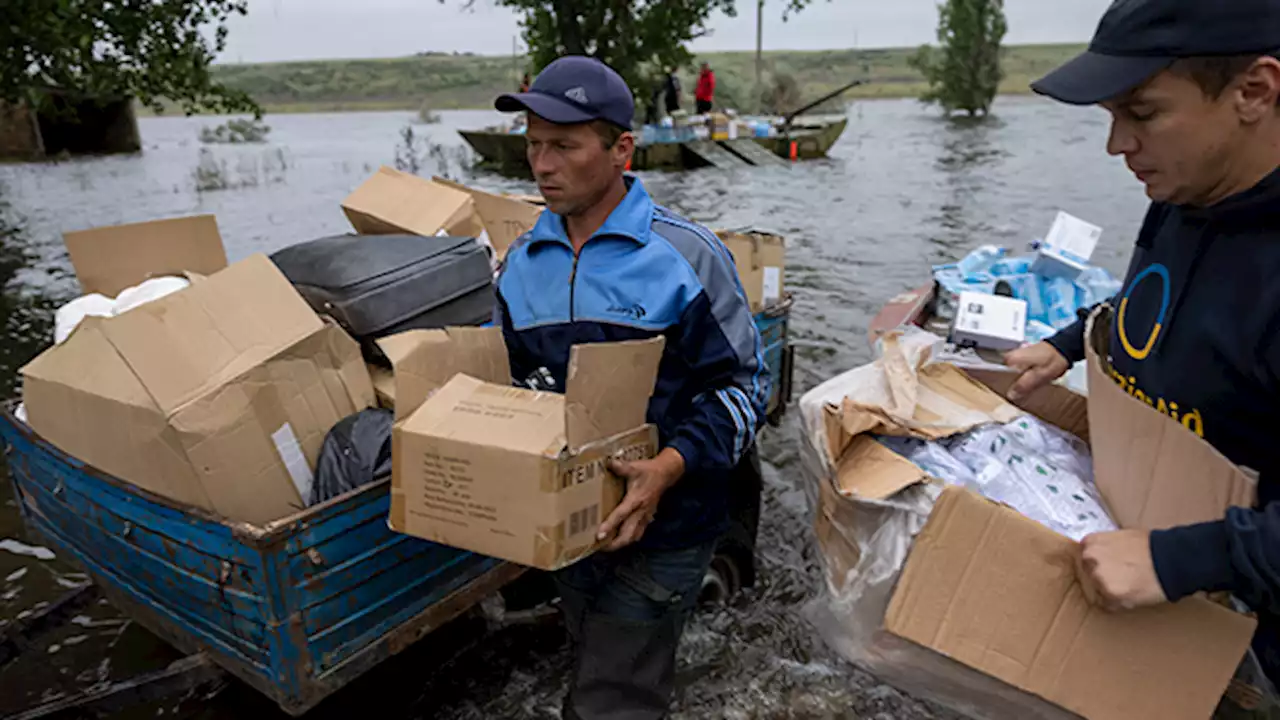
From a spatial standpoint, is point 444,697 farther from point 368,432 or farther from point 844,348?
point 844,348

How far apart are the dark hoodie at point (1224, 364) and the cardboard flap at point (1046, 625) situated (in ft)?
0.42

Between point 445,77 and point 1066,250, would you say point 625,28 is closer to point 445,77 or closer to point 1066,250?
point 1066,250

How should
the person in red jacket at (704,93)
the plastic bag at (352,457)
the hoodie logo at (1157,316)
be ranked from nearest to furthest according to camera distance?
the hoodie logo at (1157,316) < the plastic bag at (352,457) < the person in red jacket at (704,93)

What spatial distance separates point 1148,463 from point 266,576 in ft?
6.45

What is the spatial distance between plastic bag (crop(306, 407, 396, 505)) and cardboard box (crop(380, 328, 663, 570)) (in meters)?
0.51

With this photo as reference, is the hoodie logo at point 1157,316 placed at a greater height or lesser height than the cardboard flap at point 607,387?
greater

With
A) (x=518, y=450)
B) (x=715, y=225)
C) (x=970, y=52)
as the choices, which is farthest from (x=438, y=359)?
(x=970, y=52)

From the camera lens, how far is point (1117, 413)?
1664 mm

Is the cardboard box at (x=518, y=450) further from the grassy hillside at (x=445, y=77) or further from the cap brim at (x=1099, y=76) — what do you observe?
the grassy hillside at (x=445, y=77)

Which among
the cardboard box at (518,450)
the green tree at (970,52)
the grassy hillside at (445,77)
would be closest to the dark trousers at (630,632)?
the cardboard box at (518,450)

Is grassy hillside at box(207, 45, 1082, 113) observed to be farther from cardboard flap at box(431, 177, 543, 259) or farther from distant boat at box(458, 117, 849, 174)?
cardboard flap at box(431, 177, 543, 259)

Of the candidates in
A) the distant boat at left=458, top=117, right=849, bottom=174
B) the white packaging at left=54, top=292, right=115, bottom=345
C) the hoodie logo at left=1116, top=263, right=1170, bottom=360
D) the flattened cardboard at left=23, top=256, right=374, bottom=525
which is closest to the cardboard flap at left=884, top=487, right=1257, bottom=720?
the hoodie logo at left=1116, top=263, right=1170, bottom=360

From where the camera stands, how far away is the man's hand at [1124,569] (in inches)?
52.1

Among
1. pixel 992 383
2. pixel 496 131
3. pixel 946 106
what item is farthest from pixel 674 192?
pixel 946 106
